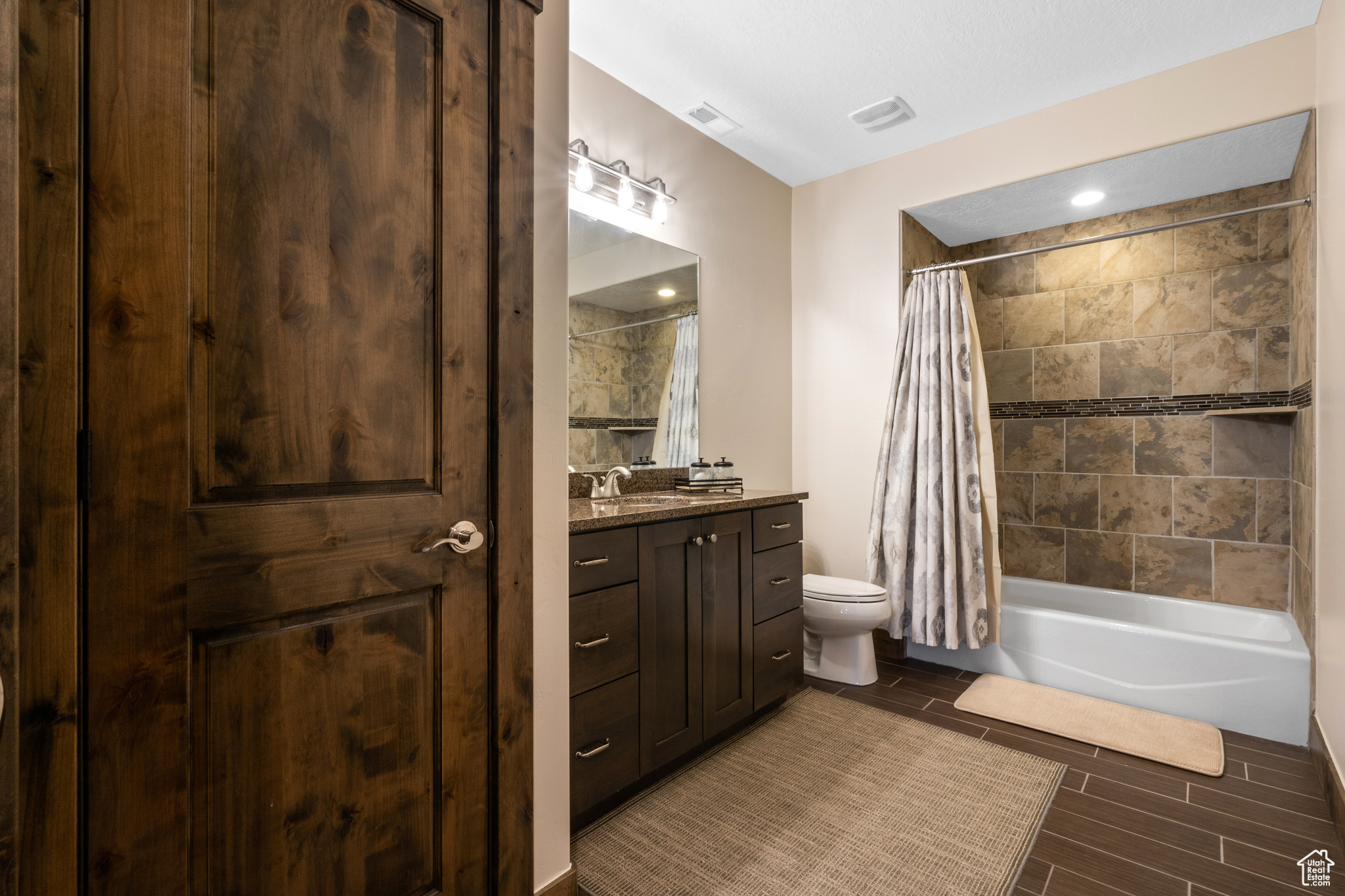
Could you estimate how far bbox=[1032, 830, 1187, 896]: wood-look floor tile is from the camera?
1507mm

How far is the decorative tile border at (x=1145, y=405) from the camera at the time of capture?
9.50 ft

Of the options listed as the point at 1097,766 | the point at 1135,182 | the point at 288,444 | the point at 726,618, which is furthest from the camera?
the point at 1135,182

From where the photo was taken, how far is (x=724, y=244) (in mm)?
3119

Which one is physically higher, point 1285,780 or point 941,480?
point 941,480

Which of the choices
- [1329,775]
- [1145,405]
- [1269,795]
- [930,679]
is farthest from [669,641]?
[1145,405]

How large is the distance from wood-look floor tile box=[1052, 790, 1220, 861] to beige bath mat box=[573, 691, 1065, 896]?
0.24ft

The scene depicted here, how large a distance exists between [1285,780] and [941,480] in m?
1.47

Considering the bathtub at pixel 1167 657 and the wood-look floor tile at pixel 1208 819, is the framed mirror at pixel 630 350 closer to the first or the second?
the bathtub at pixel 1167 657

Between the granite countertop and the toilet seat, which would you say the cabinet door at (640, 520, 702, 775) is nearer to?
the granite countertop

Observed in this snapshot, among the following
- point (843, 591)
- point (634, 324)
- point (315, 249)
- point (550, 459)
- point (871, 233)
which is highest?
point (871, 233)

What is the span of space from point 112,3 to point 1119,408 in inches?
159

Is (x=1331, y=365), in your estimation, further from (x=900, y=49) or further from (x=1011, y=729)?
(x=900, y=49)

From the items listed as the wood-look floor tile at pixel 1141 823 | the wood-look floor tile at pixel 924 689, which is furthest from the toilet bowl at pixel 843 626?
the wood-look floor tile at pixel 1141 823

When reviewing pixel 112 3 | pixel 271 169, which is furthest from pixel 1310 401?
pixel 112 3
